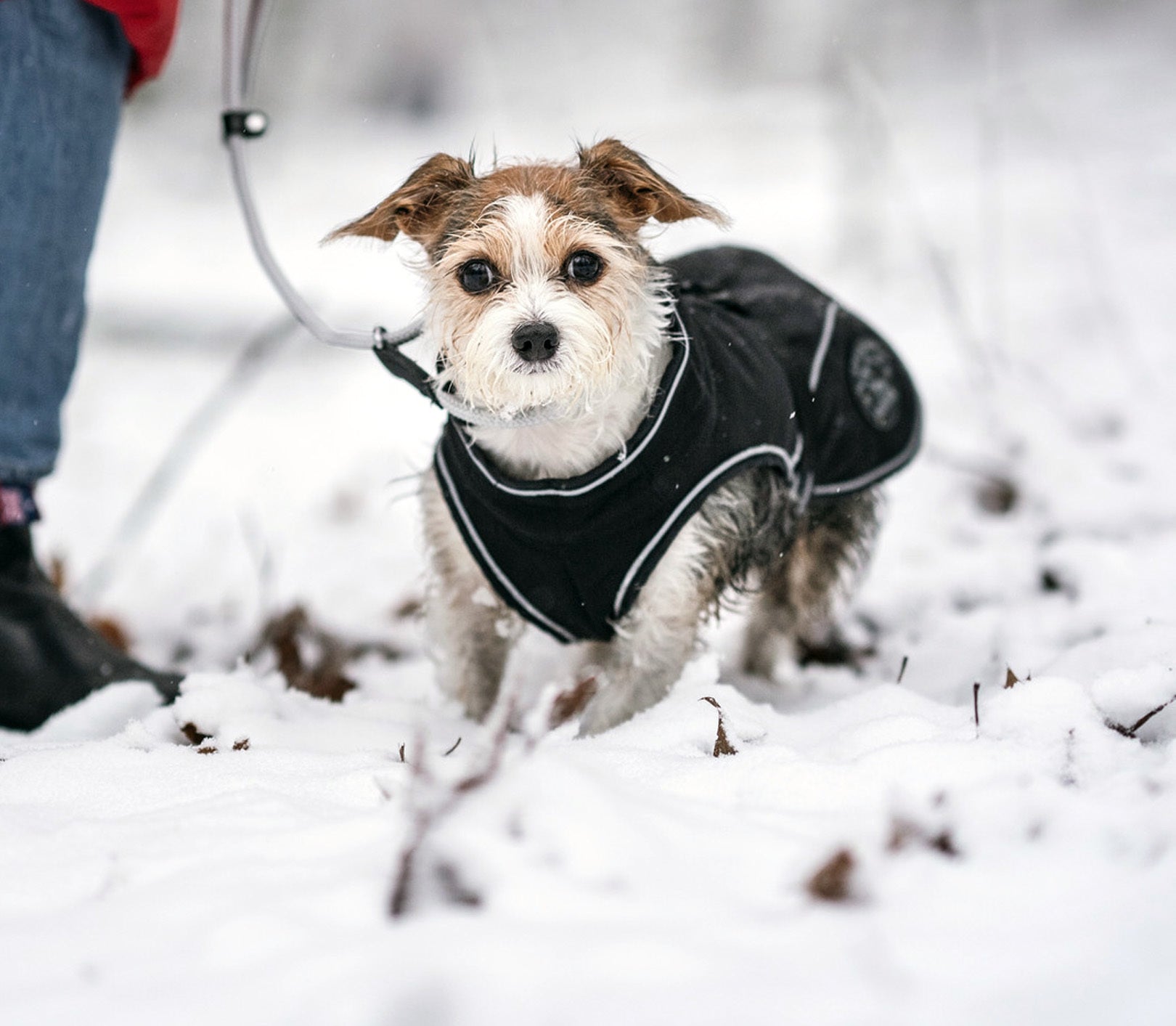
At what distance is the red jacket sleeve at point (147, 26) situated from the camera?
8.62 ft

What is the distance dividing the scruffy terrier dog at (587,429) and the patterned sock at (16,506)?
112 centimetres

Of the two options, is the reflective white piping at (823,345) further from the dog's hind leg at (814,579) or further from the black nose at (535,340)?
the black nose at (535,340)

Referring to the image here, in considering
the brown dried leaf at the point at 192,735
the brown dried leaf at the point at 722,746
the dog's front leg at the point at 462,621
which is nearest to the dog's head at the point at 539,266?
the dog's front leg at the point at 462,621

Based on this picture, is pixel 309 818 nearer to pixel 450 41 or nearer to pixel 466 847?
pixel 466 847

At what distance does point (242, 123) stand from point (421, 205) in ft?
1.89

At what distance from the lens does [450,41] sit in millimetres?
10820

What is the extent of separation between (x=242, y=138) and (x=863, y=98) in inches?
127

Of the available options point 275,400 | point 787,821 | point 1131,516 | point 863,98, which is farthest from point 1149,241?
point 787,821

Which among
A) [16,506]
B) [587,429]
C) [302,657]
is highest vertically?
[587,429]

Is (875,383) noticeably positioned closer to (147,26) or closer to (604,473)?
(604,473)

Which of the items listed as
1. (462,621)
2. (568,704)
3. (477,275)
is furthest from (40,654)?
(477,275)

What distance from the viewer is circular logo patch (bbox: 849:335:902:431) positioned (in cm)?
318

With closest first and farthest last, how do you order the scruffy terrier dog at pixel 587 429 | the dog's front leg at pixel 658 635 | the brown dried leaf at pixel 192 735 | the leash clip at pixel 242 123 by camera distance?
the brown dried leaf at pixel 192 735 → the scruffy terrier dog at pixel 587 429 → the dog's front leg at pixel 658 635 → the leash clip at pixel 242 123

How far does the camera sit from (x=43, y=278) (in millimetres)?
2627
